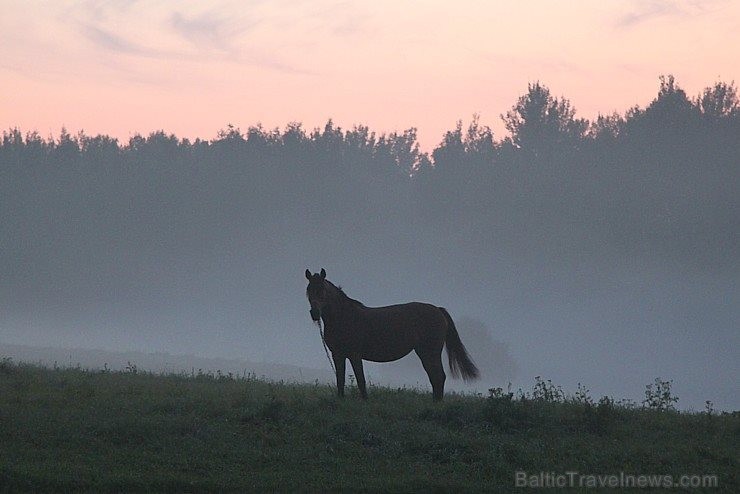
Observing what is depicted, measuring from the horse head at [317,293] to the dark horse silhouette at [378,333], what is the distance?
8 centimetres

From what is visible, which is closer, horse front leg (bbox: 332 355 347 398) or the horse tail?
horse front leg (bbox: 332 355 347 398)

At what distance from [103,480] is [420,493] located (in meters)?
3.50

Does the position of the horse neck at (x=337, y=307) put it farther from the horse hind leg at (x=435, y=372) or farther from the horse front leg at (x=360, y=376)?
the horse hind leg at (x=435, y=372)

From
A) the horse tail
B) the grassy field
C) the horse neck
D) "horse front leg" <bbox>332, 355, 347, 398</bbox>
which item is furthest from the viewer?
the horse tail

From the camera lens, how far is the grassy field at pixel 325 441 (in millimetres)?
11578

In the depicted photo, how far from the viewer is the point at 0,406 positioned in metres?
14.8

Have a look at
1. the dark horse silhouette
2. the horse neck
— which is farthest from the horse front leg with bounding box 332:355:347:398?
the horse neck

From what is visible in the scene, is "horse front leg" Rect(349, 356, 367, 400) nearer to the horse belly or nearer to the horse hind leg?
the horse belly

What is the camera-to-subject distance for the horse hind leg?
1708 cm

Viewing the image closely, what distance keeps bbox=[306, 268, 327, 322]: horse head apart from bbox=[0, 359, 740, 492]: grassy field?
142 cm

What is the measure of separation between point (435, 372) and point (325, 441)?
416 cm

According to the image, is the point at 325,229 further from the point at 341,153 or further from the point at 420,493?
the point at 420,493

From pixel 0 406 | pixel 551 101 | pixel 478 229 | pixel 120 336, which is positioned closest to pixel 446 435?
pixel 0 406

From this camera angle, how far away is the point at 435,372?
17.1 m
